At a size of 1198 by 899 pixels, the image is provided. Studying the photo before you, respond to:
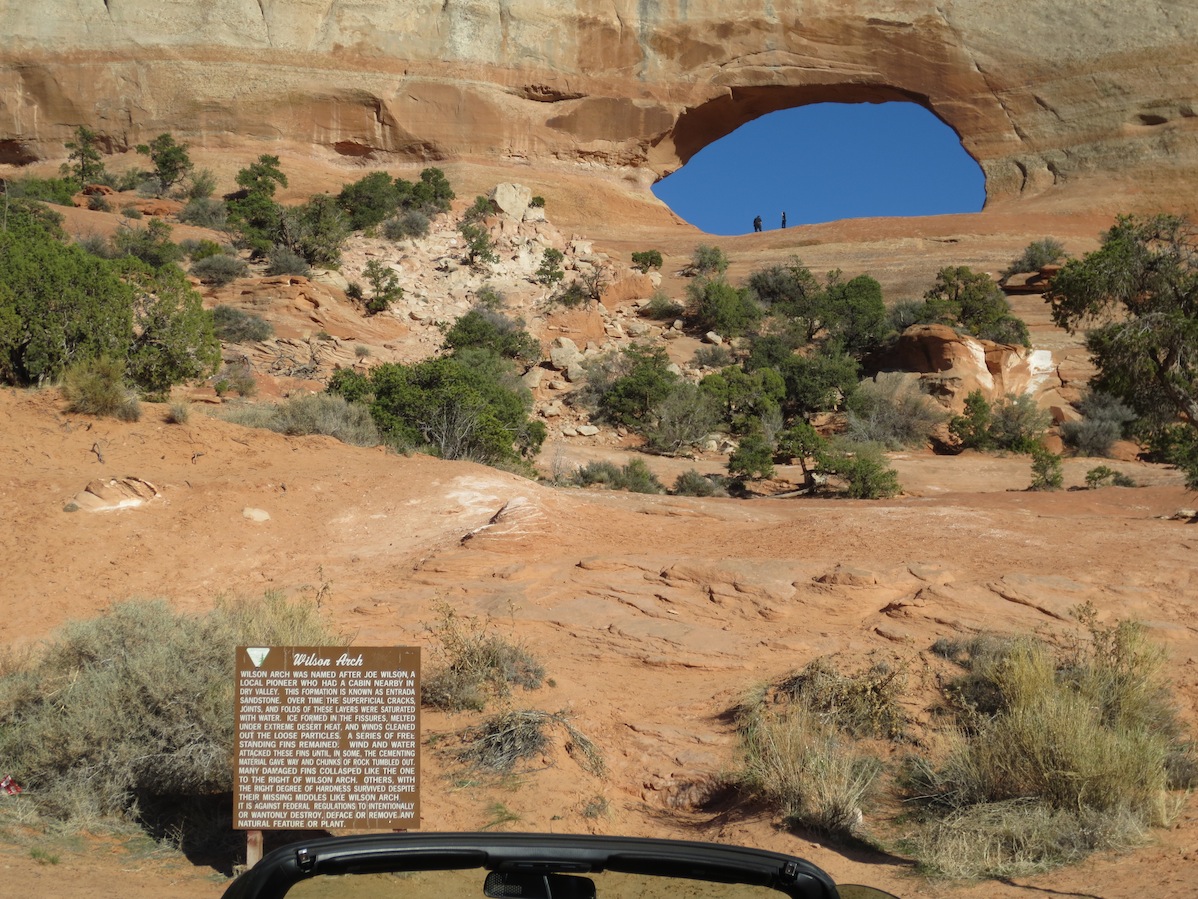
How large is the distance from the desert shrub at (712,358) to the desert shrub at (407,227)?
8950 millimetres

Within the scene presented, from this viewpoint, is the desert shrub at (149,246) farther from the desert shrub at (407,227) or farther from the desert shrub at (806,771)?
the desert shrub at (806,771)

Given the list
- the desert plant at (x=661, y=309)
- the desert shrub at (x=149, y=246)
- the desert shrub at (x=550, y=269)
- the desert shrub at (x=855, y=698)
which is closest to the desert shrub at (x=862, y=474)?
the desert shrub at (x=855, y=698)

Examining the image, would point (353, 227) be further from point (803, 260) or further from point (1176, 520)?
point (1176, 520)

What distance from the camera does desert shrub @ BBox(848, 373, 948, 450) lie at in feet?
77.7

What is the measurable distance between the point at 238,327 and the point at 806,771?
64.1 feet

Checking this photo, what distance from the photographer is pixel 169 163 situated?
121 feet

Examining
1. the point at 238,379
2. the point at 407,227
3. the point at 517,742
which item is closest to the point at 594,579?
the point at 517,742

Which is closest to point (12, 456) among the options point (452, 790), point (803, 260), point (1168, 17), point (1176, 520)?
point (452, 790)

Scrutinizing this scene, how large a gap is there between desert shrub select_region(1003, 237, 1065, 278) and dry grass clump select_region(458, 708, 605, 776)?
2914cm

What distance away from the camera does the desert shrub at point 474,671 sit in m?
8.23

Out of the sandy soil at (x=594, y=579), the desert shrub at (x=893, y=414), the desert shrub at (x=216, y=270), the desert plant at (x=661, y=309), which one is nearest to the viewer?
the sandy soil at (x=594, y=579)

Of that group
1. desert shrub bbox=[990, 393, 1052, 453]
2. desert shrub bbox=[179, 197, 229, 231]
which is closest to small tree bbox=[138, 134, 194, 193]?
desert shrub bbox=[179, 197, 229, 231]

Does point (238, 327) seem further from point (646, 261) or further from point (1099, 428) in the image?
point (1099, 428)

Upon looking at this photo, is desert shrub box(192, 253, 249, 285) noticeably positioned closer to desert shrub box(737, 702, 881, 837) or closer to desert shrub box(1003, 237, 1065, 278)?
desert shrub box(1003, 237, 1065, 278)
